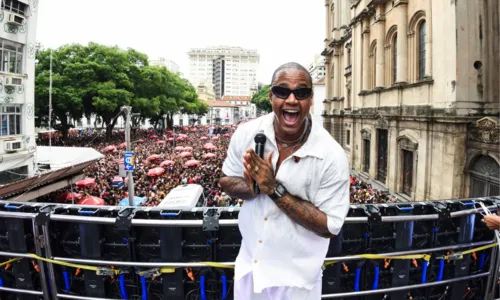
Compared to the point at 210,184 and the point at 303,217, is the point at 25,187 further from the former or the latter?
the point at 303,217

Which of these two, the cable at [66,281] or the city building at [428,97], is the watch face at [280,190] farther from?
the city building at [428,97]

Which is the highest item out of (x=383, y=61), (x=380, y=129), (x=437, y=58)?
(x=383, y=61)

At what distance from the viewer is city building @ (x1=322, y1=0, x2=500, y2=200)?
1141 cm

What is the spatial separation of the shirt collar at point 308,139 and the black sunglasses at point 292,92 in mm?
219

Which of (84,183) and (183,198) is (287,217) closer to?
(183,198)

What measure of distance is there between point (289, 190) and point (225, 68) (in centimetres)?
17995

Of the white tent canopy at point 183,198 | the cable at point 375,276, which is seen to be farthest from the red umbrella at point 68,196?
the cable at point 375,276

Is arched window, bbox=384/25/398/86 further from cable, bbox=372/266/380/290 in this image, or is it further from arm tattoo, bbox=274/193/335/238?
arm tattoo, bbox=274/193/335/238

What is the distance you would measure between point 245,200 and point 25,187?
38.3 ft

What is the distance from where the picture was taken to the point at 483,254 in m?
3.99

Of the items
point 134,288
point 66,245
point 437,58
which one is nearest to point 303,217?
point 134,288

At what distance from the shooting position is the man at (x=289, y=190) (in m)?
1.78

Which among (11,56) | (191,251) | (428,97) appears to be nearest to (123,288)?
(191,251)

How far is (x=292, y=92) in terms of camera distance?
183 centimetres
